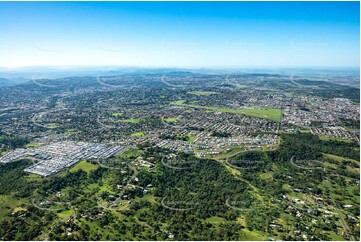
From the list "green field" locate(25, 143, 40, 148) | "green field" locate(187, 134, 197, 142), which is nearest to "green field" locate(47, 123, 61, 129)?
"green field" locate(25, 143, 40, 148)

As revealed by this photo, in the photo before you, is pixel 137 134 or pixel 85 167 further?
pixel 137 134

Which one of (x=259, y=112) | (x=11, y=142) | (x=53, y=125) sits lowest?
(x=11, y=142)

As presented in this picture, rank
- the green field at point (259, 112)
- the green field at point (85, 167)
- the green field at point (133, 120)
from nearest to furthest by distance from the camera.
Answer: the green field at point (85, 167)
the green field at point (133, 120)
the green field at point (259, 112)

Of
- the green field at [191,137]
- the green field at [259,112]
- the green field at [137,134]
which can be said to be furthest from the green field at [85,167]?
the green field at [259,112]

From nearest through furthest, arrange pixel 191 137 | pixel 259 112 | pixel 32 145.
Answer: pixel 32 145 < pixel 191 137 < pixel 259 112

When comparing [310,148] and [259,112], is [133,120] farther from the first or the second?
[310,148]

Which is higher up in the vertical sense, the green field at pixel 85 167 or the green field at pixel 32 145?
the green field at pixel 32 145

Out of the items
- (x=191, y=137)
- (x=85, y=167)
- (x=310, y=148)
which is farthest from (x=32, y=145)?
(x=310, y=148)

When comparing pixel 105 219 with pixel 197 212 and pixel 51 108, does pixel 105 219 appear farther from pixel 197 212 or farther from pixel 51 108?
pixel 51 108

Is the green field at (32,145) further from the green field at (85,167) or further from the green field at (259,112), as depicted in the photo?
the green field at (259,112)

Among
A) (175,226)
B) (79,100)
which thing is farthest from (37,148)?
(79,100)

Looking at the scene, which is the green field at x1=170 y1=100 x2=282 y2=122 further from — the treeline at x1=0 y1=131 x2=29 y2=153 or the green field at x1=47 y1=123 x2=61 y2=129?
the treeline at x1=0 y1=131 x2=29 y2=153
